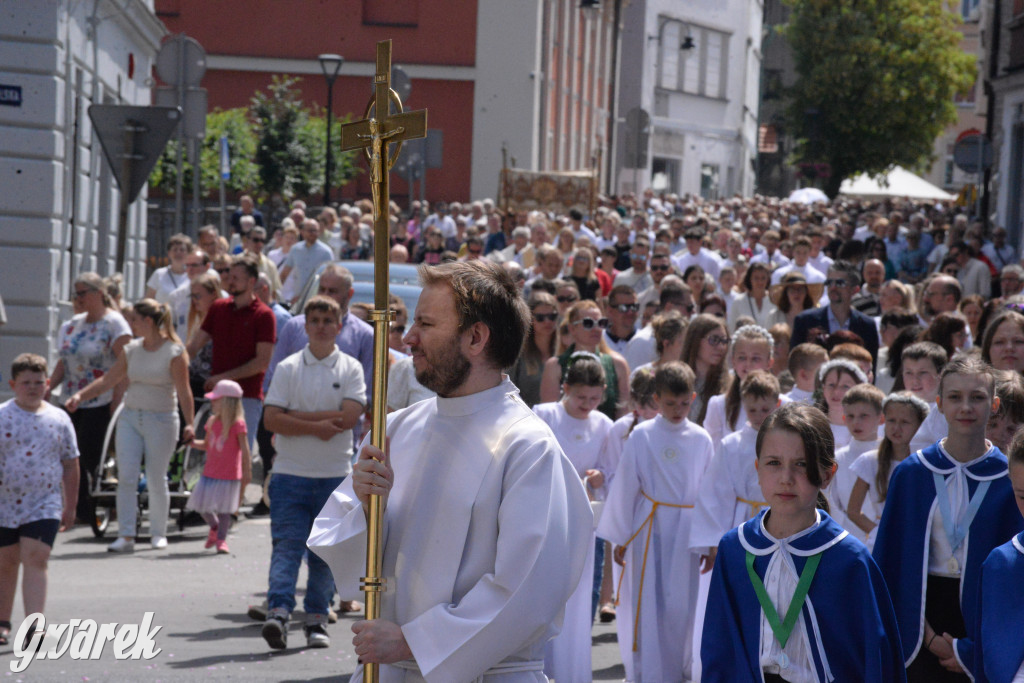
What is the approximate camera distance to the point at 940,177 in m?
92.0

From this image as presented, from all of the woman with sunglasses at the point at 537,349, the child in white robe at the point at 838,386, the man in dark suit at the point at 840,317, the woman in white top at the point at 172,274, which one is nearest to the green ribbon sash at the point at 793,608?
the child in white robe at the point at 838,386

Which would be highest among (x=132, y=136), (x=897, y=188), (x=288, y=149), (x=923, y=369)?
(x=897, y=188)

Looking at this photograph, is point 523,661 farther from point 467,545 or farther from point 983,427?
point 983,427

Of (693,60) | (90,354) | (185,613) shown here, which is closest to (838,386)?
(185,613)

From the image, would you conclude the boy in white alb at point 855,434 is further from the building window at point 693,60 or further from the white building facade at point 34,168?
the building window at point 693,60

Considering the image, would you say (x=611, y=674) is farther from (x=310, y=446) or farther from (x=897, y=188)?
(x=897, y=188)

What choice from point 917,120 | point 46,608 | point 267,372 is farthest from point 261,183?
point 917,120

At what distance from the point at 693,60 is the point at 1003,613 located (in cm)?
6716

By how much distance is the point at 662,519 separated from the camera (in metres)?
8.19

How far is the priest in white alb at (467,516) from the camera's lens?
3.79m

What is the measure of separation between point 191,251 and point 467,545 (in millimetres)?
11404

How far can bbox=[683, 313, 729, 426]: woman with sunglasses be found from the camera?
9.59 metres

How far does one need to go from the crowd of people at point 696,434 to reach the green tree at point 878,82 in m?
45.6

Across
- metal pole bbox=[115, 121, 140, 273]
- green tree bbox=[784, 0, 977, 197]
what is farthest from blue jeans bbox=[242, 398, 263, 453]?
green tree bbox=[784, 0, 977, 197]
